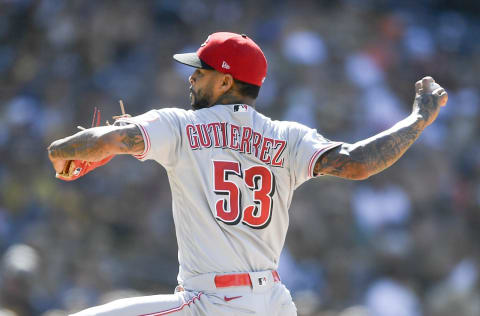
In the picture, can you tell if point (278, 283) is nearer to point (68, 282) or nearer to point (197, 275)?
point (197, 275)

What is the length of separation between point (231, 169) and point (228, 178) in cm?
4

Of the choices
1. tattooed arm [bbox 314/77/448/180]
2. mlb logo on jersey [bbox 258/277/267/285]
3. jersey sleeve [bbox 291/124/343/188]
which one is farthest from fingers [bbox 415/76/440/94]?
mlb logo on jersey [bbox 258/277/267/285]

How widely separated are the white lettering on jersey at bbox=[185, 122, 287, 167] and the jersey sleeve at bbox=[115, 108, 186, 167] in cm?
6

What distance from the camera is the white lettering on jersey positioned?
3342 mm

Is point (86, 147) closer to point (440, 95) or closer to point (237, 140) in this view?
point (237, 140)

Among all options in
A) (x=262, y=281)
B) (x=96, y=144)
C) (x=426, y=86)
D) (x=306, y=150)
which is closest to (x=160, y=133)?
(x=96, y=144)

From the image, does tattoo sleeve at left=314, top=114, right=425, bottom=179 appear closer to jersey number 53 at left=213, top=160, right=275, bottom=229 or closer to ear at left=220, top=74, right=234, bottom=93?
jersey number 53 at left=213, top=160, right=275, bottom=229

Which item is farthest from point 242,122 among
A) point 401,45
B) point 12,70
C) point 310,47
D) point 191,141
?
point 12,70

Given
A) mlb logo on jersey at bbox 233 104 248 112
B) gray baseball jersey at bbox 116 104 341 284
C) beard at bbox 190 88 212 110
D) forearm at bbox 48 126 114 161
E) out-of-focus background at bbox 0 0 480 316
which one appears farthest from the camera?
out-of-focus background at bbox 0 0 480 316

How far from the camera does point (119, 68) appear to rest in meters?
9.99

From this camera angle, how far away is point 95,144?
3.06 metres

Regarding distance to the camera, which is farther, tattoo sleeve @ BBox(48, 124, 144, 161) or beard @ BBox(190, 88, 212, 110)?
beard @ BBox(190, 88, 212, 110)

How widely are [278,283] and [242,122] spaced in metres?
0.70

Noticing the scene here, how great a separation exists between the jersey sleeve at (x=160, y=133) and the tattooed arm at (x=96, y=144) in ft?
0.17
